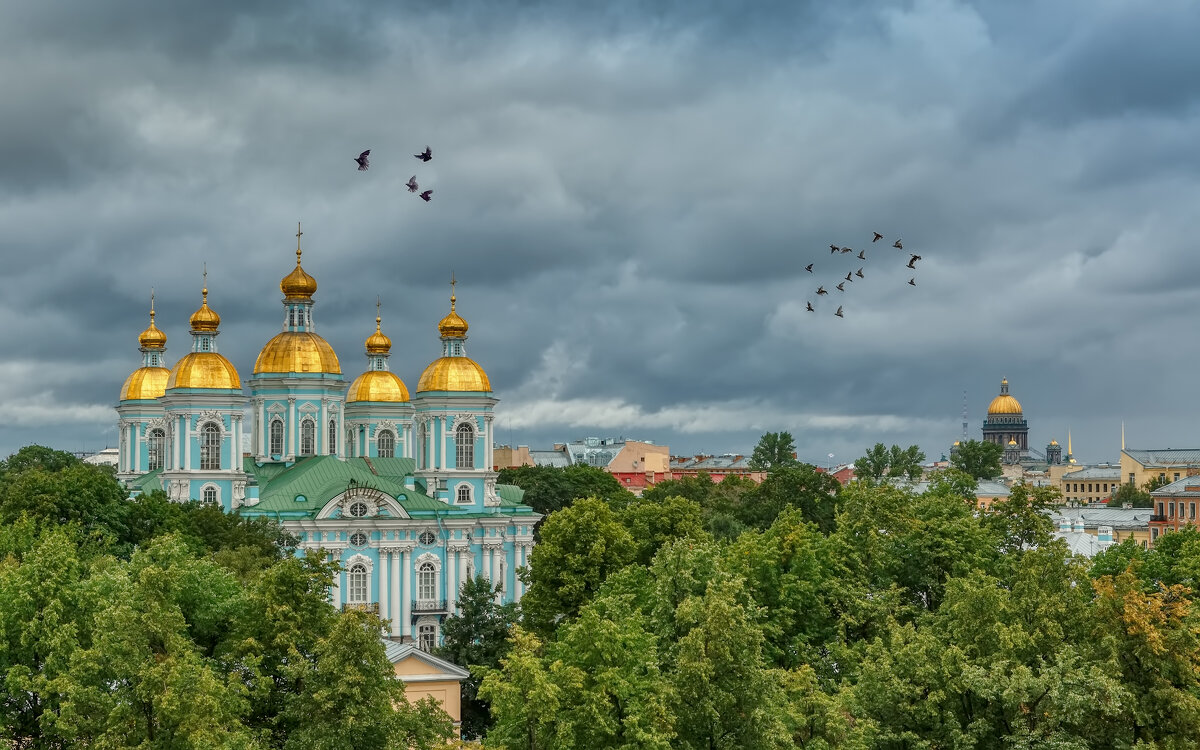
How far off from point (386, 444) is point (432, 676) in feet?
134

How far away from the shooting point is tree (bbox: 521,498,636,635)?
172 ft

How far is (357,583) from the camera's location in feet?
235

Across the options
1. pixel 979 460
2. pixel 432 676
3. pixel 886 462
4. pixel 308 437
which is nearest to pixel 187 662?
pixel 432 676

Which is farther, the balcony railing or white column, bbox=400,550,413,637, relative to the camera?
the balcony railing

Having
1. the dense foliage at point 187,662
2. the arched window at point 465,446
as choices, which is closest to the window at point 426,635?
the arched window at point 465,446

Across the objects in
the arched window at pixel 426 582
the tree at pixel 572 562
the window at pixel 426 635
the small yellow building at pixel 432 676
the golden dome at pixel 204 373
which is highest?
the golden dome at pixel 204 373

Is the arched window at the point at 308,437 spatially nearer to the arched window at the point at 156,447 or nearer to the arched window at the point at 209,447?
the arched window at the point at 209,447

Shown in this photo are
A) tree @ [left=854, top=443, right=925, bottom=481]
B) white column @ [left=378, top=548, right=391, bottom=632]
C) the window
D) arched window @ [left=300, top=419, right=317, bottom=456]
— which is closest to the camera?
the window

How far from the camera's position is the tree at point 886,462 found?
115m

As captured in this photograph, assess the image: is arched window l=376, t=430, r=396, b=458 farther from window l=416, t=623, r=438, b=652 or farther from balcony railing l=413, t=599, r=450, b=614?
window l=416, t=623, r=438, b=652

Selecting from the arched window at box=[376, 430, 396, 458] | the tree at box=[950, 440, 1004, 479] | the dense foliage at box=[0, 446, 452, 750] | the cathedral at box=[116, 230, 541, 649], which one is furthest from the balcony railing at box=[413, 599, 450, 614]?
the tree at box=[950, 440, 1004, 479]

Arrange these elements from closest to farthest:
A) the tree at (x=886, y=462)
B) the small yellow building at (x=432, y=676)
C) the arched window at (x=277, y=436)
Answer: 1. the small yellow building at (x=432, y=676)
2. the arched window at (x=277, y=436)
3. the tree at (x=886, y=462)

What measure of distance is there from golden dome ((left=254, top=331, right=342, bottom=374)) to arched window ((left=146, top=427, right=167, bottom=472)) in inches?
387

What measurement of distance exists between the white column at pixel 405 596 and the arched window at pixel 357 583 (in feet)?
5.49
